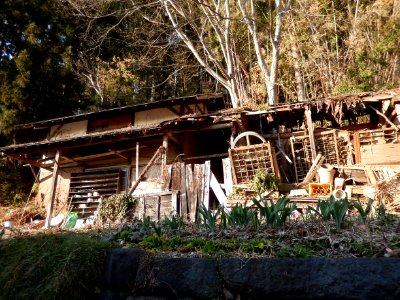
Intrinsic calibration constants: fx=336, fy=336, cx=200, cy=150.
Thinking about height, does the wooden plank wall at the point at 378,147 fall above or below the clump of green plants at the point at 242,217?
above

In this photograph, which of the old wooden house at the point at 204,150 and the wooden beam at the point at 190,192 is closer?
the wooden beam at the point at 190,192

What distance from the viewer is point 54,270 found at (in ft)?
9.00

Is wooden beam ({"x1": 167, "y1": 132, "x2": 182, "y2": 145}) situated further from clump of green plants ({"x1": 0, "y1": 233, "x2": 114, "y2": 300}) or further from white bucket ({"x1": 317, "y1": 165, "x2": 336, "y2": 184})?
clump of green plants ({"x1": 0, "y1": 233, "x2": 114, "y2": 300})

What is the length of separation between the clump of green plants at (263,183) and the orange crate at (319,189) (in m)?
0.92

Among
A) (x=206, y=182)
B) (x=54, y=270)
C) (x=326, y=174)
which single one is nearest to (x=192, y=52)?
(x=206, y=182)

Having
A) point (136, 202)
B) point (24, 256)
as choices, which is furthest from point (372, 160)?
point (24, 256)

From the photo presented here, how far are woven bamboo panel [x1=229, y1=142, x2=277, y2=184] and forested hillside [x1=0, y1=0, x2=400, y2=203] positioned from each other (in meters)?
4.49

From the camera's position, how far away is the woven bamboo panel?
392 inches

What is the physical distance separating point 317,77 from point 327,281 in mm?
16651

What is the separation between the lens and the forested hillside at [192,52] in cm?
1476

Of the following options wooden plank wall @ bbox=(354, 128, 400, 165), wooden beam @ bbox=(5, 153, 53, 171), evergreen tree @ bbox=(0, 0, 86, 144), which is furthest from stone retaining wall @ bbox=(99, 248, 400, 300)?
evergreen tree @ bbox=(0, 0, 86, 144)

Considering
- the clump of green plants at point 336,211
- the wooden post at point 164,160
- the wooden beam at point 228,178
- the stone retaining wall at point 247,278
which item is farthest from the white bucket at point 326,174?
the stone retaining wall at point 247,278

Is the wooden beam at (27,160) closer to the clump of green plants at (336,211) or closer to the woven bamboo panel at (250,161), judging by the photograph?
the woven bamboo panel at (250,161)

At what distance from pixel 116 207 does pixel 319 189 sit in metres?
5.88
